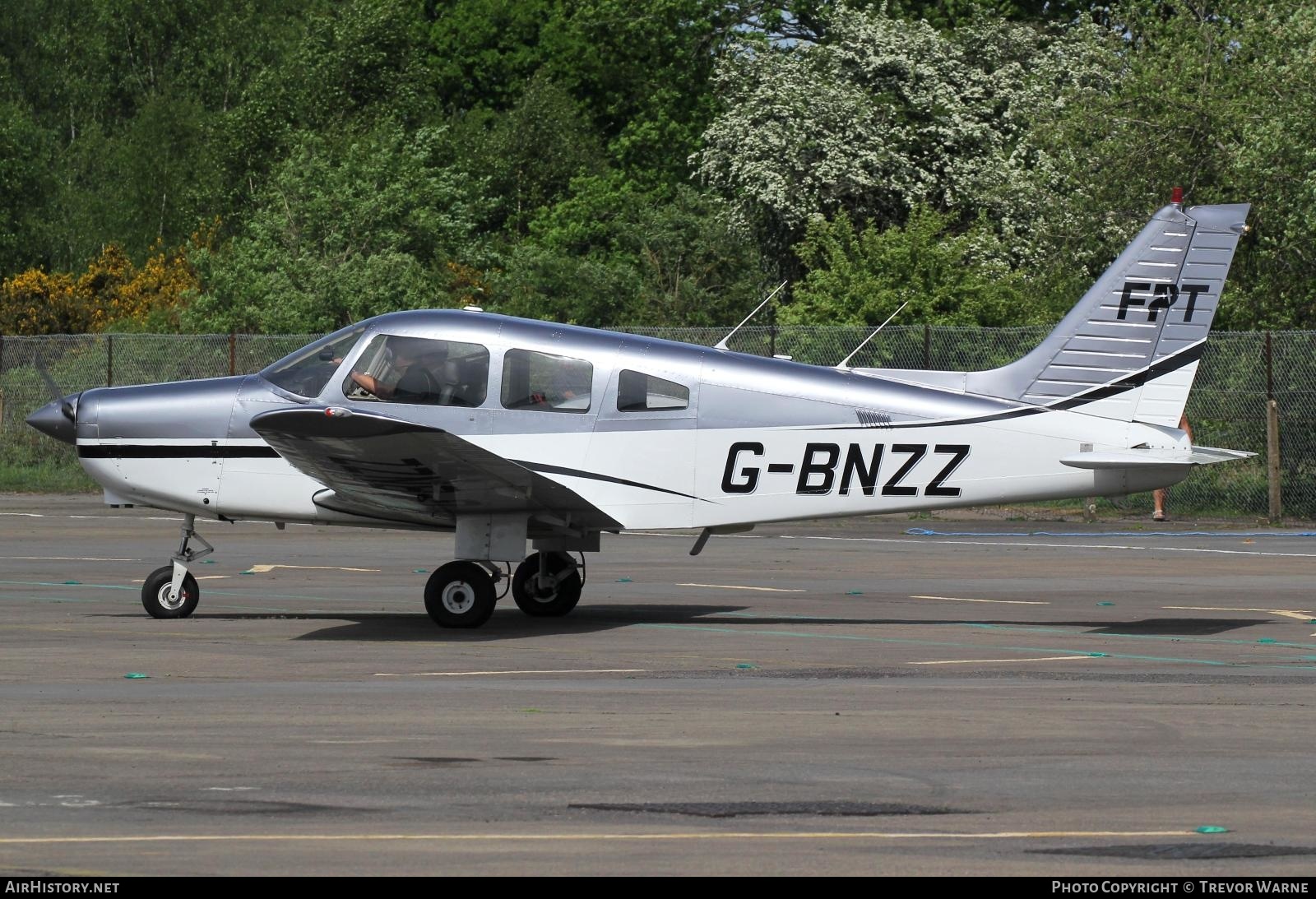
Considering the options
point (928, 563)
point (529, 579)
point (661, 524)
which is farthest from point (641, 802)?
point (928, 563)

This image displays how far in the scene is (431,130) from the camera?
159 ft

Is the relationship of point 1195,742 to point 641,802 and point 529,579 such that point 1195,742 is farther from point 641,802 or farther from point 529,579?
point 529,579

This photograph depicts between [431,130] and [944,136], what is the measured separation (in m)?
15.5

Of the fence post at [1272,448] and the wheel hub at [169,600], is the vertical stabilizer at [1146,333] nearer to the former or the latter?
the wheel hub at [169,600]

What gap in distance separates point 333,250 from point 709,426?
25.7m

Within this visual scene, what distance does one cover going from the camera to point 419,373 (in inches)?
544

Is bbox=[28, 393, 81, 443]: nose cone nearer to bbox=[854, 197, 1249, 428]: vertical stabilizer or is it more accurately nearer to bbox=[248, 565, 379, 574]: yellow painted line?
bbox=[248, 565, 379, 574]: yellow painted line

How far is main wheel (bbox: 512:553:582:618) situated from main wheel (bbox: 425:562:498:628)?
3.18 ft

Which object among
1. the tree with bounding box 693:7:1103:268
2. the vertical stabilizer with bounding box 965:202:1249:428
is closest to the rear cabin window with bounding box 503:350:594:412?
the vertical stabilizer with bounding box 965:202:1249:428

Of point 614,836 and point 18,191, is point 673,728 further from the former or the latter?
point 18,191

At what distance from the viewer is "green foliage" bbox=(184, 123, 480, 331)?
118 feet

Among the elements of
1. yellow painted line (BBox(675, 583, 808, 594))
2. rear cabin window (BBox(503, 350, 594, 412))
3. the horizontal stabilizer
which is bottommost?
yellow painted line (BBox(675, 583, 808, 594))

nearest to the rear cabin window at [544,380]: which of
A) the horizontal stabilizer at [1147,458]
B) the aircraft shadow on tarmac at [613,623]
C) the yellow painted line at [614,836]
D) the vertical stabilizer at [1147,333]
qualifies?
the aircraft shadow on tarmac at [613,623]
